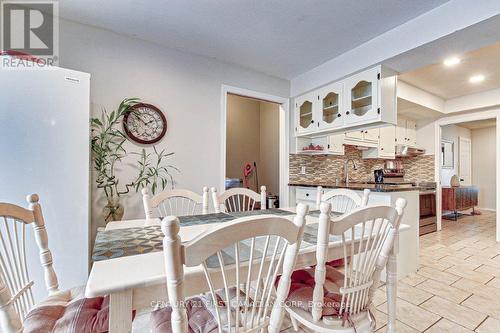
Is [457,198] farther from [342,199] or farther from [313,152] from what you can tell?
[342,199]

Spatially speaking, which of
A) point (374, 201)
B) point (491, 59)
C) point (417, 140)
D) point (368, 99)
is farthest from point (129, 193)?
point (417, 140)

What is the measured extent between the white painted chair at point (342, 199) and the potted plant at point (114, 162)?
4.87 feet

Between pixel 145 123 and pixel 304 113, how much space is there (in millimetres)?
2128

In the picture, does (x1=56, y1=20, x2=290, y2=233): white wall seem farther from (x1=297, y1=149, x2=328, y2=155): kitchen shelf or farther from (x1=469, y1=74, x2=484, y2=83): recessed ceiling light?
(x1=469, y1=74, x2=484, y2=83): recessed ceiling light

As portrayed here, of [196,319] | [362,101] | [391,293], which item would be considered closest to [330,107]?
[362,101]

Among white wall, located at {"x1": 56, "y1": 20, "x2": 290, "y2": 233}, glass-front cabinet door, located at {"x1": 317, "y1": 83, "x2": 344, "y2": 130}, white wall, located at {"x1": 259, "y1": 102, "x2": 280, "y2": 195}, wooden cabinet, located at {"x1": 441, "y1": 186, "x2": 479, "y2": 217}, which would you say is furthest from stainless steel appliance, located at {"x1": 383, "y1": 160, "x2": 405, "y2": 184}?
white wall, located at {"x1": 56, "y1": 20, "x2": 290, "y2": 233}

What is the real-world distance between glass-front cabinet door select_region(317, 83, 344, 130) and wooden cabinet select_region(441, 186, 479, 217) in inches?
165

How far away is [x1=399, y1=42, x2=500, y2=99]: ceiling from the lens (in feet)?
→ 8.87

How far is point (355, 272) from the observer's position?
1.12m

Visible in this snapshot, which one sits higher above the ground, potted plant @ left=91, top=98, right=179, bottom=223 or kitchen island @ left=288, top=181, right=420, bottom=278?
potted plant @ left=91, top=98, right=179, bottom=223

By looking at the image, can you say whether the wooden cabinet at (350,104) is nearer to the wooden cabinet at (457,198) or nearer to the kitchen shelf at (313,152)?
the kitchen shelf at (313,152)

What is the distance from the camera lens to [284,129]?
139 inches

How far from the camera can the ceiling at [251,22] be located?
188 centimetres

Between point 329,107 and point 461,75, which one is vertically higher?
point 461,75
